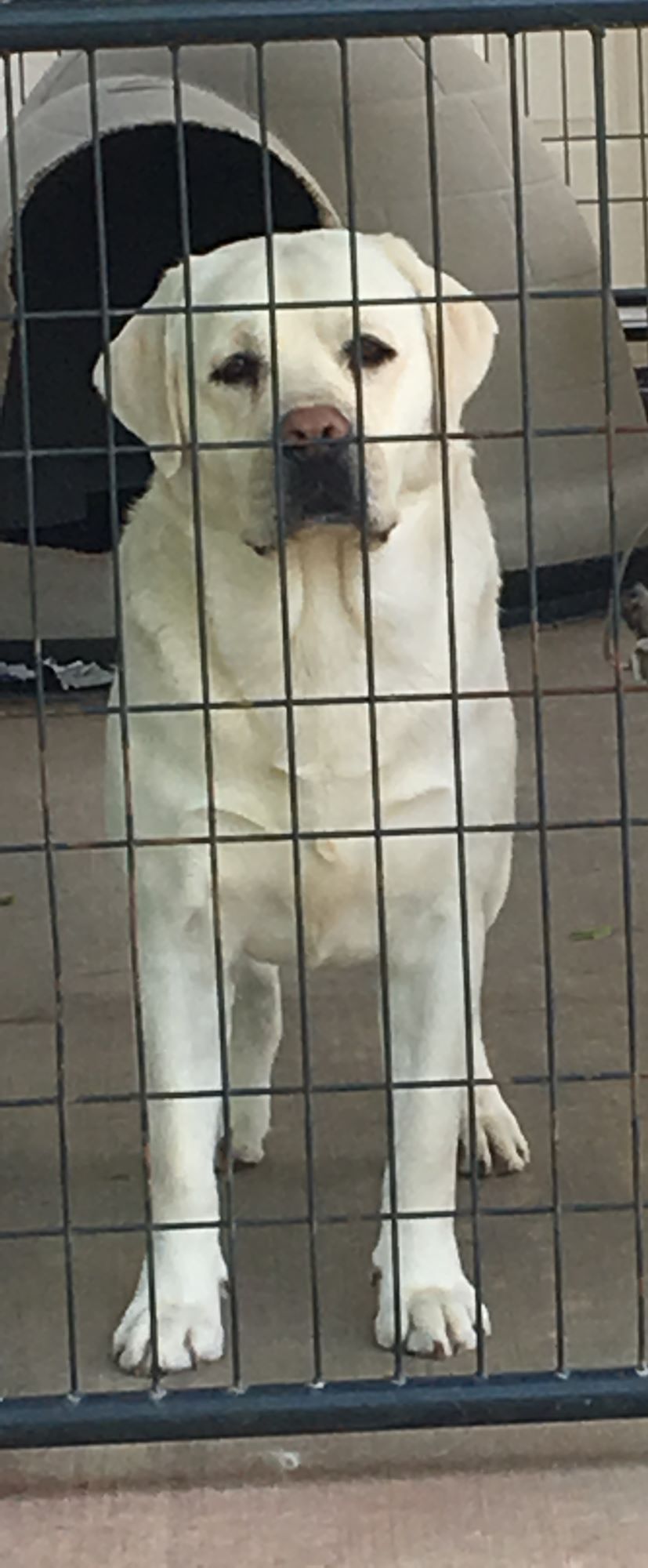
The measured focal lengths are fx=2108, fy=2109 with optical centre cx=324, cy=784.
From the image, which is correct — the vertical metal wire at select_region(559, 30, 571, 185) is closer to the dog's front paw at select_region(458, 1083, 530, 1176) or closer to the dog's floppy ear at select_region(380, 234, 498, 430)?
the dog's floppy ear at select_region(380, 234, 498, 430)

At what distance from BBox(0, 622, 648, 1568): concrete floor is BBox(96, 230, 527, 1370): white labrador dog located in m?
0.07

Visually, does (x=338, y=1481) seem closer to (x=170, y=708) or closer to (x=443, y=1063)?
(x=443, y=1063)

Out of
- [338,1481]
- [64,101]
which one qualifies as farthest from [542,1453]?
[64,101]

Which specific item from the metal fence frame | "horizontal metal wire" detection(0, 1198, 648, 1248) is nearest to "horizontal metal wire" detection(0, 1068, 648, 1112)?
the metal fence frame

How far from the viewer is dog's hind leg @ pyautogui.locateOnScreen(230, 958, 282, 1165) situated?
8.79 feet

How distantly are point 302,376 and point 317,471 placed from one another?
117 mm

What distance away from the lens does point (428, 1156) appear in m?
2.27

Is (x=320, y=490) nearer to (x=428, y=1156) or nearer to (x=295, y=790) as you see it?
(x=295, y=790)


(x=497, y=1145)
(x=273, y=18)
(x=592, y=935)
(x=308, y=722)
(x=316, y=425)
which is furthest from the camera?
(x=592, y=935)

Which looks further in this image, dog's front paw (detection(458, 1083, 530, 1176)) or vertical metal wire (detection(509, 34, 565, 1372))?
dog's front paw (detection(458, 1083, 530, 1176))

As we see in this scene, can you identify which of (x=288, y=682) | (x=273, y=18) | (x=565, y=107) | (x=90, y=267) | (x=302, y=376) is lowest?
(x=288, y=682)

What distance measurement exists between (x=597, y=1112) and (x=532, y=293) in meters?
1.27

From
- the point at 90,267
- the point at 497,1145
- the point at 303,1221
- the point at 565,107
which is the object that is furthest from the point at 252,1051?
the point at 565,107

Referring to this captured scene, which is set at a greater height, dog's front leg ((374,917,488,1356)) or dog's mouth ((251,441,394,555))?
dog's mouth ((251,441,394,555))
